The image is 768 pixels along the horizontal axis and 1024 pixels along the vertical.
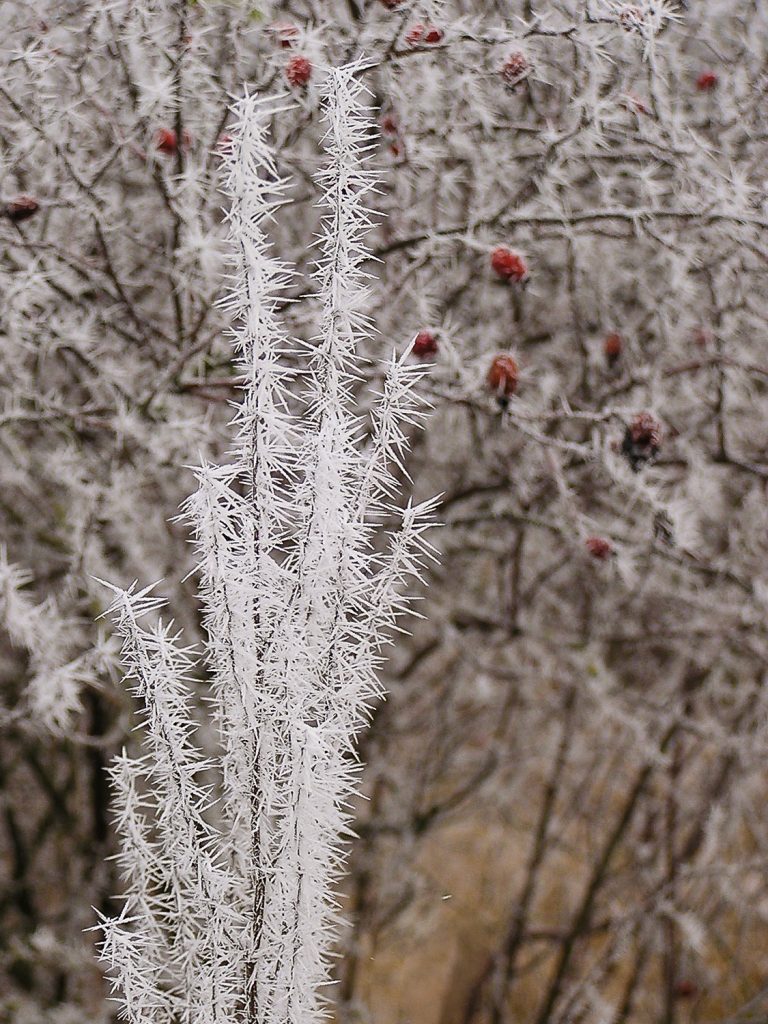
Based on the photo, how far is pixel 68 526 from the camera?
97.1 inches

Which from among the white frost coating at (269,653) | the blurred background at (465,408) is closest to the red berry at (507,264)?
the blurred background at (465,408)

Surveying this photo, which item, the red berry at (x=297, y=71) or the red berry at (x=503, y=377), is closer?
the red berry at (x=297, y=71)

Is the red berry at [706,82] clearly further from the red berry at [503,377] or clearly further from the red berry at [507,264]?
the red berry at [503,377]

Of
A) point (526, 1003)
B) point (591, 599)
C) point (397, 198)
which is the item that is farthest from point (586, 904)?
point (397, 198)

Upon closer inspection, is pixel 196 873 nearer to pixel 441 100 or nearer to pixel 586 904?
pixel 441 100

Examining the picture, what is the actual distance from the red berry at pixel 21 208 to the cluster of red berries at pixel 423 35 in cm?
75

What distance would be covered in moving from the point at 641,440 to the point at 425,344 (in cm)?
A: 43

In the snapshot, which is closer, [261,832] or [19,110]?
[261,832]

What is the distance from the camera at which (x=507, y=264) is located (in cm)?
164

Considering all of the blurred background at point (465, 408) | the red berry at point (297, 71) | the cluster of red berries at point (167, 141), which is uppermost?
the red berry at point (297, 71)

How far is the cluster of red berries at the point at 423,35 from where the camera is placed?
1.59m

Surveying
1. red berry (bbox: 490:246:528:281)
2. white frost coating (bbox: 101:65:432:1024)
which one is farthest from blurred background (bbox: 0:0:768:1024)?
white frost coating (bbox: 101:65:432:1024)

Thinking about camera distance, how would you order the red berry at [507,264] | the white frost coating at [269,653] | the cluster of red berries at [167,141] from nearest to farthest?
1. the white frost coating at [269,653]
2. the red berry at [507,264]
3. the cluster of red berries at [167,141]

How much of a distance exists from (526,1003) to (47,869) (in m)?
2.42
